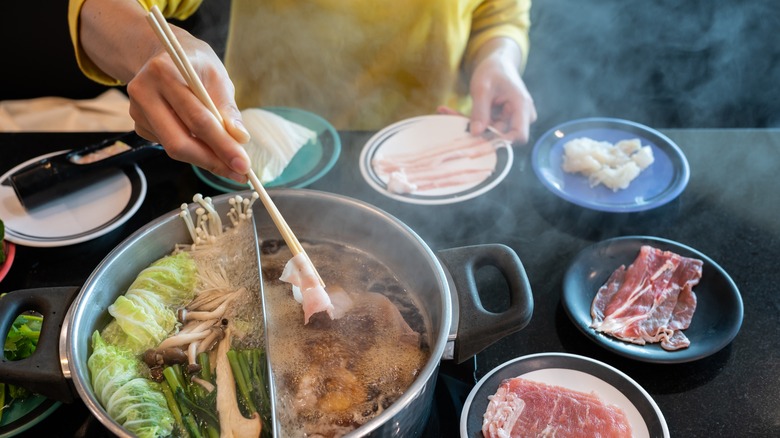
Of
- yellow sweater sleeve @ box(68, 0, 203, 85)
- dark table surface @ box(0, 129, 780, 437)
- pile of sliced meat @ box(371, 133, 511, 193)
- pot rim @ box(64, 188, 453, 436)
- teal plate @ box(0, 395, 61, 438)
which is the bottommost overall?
dark table surface @ box(0, 129, 780, 437)

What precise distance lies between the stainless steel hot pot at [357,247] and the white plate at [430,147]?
53cm

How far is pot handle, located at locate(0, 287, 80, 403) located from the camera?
1.40m

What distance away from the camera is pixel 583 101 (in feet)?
14.8

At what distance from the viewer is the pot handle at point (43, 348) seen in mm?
1400

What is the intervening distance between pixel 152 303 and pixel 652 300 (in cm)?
157

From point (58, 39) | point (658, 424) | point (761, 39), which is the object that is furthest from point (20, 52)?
point (761, 39)

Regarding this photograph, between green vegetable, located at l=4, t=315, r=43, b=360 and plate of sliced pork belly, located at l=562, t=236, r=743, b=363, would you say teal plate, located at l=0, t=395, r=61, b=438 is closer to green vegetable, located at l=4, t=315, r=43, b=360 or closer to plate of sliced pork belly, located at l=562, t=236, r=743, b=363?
green vegetable, located at l=4, t=315, r=43, b=360

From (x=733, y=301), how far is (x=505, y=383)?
2.77 feet

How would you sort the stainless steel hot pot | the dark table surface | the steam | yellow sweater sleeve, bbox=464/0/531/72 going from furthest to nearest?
the steam, yellow sweater sleeve, bbox=464/0/531/72, the dark table surface, the stainless steel hot pot

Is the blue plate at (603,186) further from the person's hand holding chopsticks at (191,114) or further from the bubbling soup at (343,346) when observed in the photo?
the person's hand holding chopsticks at (191,114)

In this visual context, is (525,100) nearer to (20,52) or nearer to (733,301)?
(733,301)

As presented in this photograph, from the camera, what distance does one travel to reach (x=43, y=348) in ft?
4.73

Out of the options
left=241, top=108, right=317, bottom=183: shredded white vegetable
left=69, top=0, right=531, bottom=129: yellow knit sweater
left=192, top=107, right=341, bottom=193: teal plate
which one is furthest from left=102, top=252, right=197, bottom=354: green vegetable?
left=69, top=0, right=531, bottom=129: yellow knit sweater

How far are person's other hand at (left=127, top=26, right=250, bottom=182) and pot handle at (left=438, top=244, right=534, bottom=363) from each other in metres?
0.65
